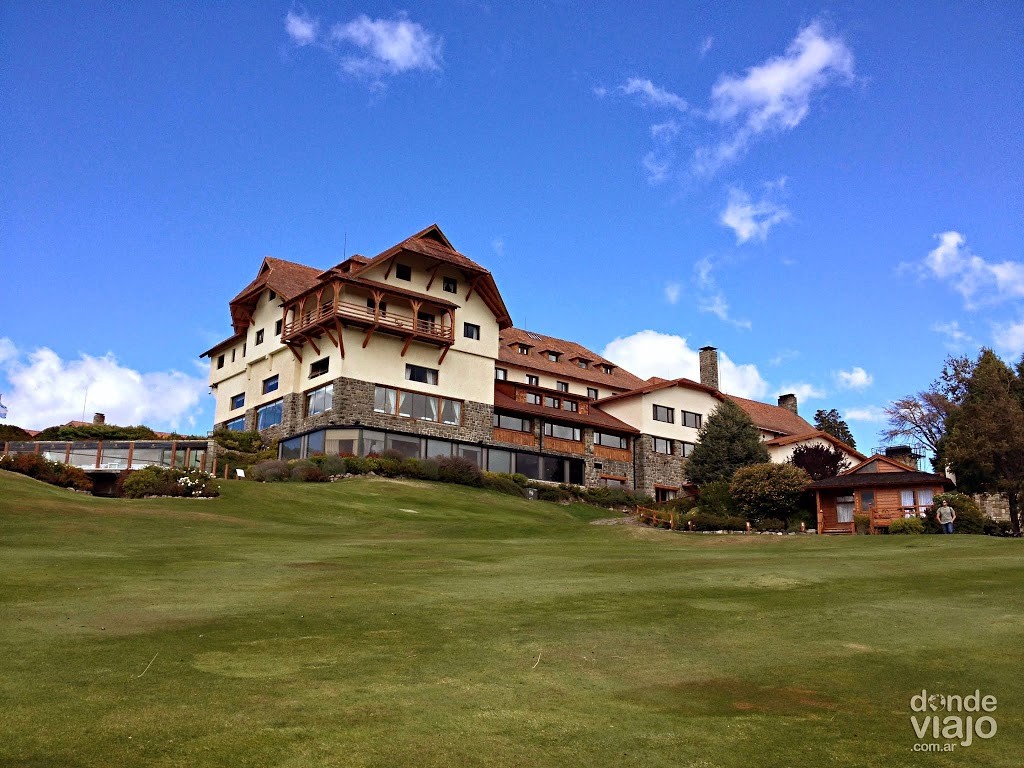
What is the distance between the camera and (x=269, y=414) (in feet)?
199

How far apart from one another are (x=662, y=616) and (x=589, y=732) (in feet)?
19.1

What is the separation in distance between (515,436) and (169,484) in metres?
28.5

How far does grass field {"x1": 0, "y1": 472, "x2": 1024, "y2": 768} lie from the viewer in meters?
7.88

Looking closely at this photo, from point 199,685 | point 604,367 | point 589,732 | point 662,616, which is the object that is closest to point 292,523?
point 662,616

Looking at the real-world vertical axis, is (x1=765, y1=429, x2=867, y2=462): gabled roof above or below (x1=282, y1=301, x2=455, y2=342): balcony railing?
below

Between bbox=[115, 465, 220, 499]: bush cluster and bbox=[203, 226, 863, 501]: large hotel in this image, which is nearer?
bbox=[115, 465, 220, 499]: bush cluster

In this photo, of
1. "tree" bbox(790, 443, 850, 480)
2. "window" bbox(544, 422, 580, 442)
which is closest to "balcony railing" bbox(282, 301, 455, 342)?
"window" bbox(544, 422, 580, 442)

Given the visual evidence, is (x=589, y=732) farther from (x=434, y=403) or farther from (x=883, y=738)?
(x=434, y=403)

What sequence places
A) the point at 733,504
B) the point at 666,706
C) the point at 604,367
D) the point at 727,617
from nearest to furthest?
1. the point at 666,706
2. the point at 727,617
3. the point at 733,504
4. the point at 604,367

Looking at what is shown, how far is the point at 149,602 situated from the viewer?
13.9 m

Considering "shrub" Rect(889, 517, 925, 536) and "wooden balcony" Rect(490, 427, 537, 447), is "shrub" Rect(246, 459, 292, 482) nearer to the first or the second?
"wooden balcony" Rect(490, 427, 537, 447)

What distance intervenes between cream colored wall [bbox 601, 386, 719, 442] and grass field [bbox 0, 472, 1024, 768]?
4635 centimetres

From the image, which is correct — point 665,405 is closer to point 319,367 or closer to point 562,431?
point 562,431

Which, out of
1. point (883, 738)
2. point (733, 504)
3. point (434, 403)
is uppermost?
point (434, 403)
